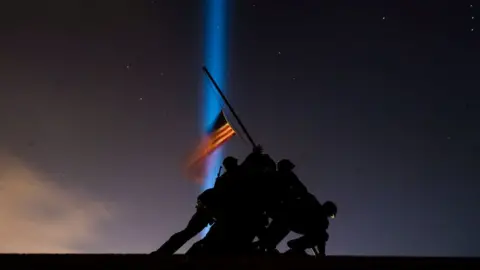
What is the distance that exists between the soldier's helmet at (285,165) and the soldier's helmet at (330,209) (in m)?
0.66

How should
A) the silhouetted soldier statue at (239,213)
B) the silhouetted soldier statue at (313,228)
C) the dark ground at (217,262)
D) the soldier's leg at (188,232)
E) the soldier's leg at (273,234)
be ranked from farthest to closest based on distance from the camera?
the silhouetted soldier statue at (313,228) → the soldier's leg at (273,234) → the soldier's leg at (188,232) → the silhouetted soldier statue at (239,213) → the dark ground at (217,262)

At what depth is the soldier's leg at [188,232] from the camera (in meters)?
6.69

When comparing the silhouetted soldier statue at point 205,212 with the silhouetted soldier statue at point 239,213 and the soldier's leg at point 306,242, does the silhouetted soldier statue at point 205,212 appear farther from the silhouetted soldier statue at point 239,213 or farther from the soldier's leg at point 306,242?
the soldier's leg at point 306,242

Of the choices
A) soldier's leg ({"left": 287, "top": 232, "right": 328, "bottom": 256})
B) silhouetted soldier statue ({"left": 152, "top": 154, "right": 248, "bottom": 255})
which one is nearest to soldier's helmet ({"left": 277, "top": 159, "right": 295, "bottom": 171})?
silhouetted soldier statue ({"left": 152, "top": 154, "right": 248, "bottom": 255})

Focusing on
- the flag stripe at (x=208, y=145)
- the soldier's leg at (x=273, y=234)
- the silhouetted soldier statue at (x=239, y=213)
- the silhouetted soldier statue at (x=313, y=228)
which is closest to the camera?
the silhouetted soldier statue at (x=239, y=213)

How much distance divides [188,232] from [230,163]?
0.98 meters

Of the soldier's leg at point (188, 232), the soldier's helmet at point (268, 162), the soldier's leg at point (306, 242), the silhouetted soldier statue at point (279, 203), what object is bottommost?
the soldier's leg at point (306, 242)

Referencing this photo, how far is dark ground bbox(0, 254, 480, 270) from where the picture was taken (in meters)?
3.47

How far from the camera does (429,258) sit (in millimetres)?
3521

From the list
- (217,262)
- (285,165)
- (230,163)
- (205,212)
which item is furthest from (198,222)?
(217,262)

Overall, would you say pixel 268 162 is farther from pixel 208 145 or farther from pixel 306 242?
pixel 208 145

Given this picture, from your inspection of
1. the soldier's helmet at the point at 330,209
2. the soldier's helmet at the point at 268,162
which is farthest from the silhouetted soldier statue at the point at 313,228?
the soldier's helmet at the point at 268,162

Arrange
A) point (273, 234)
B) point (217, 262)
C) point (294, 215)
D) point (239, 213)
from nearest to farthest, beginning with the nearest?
point (217, 262) < point (239, 213) < point (273, 234) < point (294, 215)

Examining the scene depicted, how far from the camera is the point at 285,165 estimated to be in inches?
278
